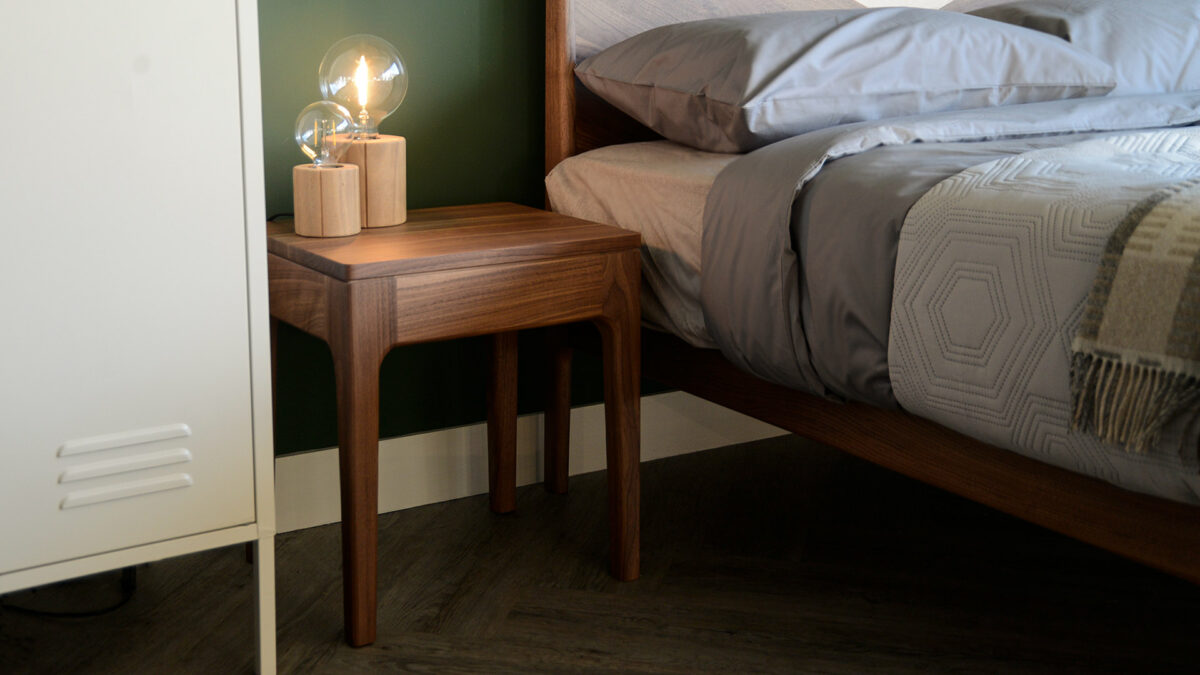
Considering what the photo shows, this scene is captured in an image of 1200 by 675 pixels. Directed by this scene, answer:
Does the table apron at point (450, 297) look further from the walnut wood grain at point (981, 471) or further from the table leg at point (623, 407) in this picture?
the walnut wood grain at point (981, 471)

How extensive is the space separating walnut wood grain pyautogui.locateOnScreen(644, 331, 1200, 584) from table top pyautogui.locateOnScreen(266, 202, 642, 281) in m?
0.25

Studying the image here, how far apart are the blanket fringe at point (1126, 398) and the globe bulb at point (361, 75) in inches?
36.9

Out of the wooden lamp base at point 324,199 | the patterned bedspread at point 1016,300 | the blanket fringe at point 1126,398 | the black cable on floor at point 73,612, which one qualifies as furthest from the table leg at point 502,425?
the blanket fringe at point 1126,398

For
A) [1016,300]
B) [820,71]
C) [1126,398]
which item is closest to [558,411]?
[820,71]

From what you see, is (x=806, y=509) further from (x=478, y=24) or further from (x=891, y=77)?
(x=478, y=24)

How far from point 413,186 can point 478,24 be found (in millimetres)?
276

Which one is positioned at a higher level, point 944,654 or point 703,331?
point 703,331

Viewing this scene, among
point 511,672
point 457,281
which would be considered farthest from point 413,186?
point 511,672

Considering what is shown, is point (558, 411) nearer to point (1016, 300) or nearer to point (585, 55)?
point (585, 55)

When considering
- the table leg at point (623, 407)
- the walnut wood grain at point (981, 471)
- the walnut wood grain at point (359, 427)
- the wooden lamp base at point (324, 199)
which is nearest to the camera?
the walnut wood grain at point (981, 471)

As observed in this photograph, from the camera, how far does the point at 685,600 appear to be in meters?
1.50

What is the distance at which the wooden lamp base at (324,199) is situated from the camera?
1.37m

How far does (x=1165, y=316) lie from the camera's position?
900mm

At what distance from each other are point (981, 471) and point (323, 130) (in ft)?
2.84
